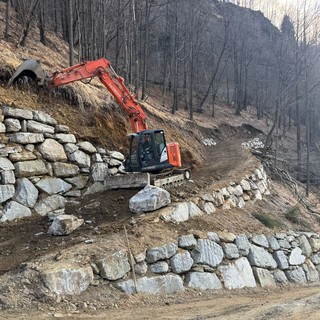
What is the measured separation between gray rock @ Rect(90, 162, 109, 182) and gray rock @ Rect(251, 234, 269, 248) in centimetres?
462

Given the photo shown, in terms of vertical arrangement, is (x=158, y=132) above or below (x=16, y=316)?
above

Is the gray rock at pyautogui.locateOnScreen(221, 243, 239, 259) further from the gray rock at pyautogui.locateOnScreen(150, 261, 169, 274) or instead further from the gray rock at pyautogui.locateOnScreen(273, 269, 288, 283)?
the gray rock at pyautogui.locateOnScreen(150, 261, 169, 274)

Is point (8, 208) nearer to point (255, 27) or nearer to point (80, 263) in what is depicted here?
point (80, 263)

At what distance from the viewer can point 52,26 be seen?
90.5ft

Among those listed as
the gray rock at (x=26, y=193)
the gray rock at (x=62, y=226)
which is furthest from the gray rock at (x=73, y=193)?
the gray rock at (x=62, y=226)

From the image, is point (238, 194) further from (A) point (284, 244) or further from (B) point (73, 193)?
(B) point (73, 193)

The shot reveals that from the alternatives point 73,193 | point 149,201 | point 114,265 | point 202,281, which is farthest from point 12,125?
point 202,281

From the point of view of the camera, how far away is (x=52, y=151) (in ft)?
37.7

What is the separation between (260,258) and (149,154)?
14.2 feet

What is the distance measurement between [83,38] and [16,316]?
2200 cm

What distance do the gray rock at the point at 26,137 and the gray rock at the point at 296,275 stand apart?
772 centimetres

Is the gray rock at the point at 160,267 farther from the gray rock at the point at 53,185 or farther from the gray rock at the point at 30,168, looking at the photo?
the gray rock at the point at 30,168

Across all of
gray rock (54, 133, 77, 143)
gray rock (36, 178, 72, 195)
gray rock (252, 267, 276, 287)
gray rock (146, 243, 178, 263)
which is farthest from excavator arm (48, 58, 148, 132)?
gray rock (252, 267, 276, 287)

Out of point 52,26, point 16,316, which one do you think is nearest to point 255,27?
point 52,26
